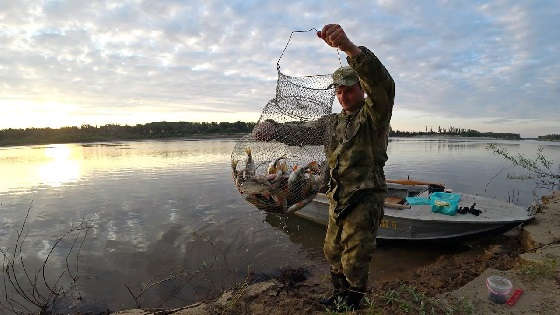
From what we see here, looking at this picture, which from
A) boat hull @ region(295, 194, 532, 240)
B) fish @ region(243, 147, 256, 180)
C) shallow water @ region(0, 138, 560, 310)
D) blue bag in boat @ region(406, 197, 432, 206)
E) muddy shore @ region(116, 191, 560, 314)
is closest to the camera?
muddy shore @ region(116, 191, 560, 314)

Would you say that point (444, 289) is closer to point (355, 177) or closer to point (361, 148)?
point (355, 177)

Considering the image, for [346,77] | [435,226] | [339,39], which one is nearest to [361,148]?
[346,77]

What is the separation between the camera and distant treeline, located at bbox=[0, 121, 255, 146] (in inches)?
1979

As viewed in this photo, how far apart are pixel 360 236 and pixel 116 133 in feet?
212

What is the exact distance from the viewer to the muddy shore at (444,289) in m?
3.71

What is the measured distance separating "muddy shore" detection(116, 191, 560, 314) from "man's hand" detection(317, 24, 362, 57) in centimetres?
236

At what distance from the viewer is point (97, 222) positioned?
971 centimetres

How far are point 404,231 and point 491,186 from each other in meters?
10.3

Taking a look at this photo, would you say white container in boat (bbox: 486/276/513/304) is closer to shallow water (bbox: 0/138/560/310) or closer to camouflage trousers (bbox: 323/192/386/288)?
camouflage trousers (bbox: 323/192/386/288)

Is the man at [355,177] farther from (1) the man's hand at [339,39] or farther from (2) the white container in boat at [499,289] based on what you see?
(2) the white container in boat at [499,289]

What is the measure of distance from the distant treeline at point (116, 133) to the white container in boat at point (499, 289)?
40490 millimetres

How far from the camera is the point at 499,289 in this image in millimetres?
3861

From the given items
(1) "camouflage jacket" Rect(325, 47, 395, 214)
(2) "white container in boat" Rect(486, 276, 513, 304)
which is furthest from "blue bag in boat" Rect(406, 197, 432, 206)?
(1) "camouflage jacket" Rect(325, 47, 395, 214)

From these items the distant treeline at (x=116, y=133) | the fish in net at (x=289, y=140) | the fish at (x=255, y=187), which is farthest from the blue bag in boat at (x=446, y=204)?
the distant treeline at (x=116, y=133)
